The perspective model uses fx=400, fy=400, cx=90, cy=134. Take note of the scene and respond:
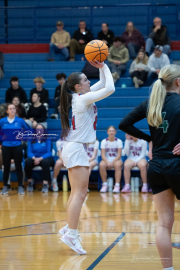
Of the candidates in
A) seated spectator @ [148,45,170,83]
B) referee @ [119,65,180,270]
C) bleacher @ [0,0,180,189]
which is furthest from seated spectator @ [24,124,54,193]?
referee @ [119,65,180,270]

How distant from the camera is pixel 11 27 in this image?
14.9 m

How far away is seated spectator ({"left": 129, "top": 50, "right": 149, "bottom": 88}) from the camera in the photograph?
1177cm

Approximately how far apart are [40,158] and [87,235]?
475cm

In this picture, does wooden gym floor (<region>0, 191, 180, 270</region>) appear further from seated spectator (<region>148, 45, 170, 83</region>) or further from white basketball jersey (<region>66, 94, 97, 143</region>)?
seated spectator (<region>148, 45, 170, 83</region>)

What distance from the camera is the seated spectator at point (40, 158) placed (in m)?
9.34

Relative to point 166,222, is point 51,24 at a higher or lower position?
higher

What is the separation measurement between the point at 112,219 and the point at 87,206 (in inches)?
55.7

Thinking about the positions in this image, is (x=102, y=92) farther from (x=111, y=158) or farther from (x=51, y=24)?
(x=51, y=24)

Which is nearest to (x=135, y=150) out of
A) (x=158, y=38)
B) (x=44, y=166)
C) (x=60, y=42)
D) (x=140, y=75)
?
(x=44, y=166)

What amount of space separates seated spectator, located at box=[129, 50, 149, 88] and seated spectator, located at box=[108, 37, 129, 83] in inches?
15.2

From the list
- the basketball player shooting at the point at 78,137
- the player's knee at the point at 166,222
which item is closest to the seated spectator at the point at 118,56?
the basketball player shooting at the point at 78,137

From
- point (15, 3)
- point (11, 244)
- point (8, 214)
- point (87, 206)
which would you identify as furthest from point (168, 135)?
point (15, 3)

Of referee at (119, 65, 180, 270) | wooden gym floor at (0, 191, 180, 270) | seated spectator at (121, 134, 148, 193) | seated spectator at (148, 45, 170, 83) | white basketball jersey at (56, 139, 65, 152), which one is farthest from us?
seated spectator at (148, 45, 170, 83)

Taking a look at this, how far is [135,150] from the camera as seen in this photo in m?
9.54
